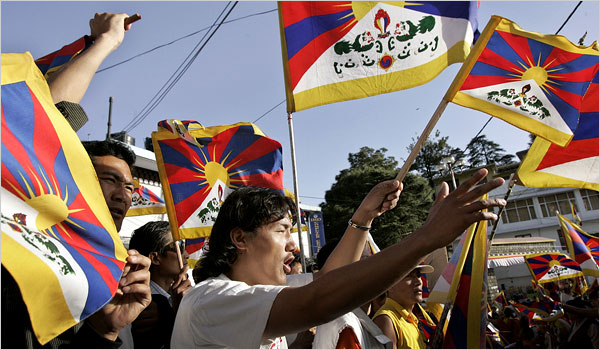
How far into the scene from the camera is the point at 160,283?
9.64 feet

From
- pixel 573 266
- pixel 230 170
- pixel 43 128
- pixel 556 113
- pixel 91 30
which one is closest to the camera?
pixel 43 128

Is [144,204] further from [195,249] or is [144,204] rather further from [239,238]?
[239,238]

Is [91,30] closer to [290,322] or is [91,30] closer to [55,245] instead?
[55,245]

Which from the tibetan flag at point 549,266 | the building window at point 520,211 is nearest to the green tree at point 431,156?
the building window at point 520,211

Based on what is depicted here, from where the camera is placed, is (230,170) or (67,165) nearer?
(67,165)

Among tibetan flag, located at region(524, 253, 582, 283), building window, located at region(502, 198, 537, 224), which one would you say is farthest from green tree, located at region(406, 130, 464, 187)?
tibetan flag, located at region(524, 253, 582, 283)

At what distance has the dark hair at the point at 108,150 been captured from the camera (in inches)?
92.9

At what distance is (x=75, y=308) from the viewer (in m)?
1.17

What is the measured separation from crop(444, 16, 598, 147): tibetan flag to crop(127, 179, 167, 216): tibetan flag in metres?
4.71

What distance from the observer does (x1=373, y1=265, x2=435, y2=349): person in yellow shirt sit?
2.93 m

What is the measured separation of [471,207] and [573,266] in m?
12.3

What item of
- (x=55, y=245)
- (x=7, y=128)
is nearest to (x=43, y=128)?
(x=7, y=128)

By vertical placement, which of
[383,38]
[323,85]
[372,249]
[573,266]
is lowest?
[573,266]

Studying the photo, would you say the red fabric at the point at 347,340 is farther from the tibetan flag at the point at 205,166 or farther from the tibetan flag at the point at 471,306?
the tibetan flag at the point at 205,166
